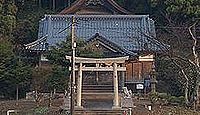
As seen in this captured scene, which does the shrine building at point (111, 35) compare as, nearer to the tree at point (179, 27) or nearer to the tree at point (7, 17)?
the tree at point (179, 27)

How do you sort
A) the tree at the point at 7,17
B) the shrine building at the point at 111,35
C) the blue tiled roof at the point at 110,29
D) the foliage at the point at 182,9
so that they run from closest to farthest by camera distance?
the shrine building at the point at 111,35 → the blue tiled roof at the point at 110,29 → the foliage at the point at 182,9 → the tree at the point at 7,17

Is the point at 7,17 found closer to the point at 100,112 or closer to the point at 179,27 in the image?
the point at 179,27

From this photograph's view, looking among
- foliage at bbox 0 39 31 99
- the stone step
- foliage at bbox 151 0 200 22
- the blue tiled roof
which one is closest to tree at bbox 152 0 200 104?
foliage at bbox 151 0 200 22

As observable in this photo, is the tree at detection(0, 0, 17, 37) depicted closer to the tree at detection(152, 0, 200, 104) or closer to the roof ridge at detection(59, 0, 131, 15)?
the roof ridge at detection(59, 0, 131, 15)

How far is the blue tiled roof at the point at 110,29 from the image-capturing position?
32.7 metres

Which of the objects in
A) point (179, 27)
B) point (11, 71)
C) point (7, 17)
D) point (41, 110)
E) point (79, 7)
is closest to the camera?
point (41, 110)

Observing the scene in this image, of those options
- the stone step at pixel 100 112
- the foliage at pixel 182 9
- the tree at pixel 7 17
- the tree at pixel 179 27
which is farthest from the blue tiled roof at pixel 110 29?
the stone step at pixel 100 112

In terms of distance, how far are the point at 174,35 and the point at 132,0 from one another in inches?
404

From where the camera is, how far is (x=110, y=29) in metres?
35.0

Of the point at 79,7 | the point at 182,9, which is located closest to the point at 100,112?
the point at 182,9

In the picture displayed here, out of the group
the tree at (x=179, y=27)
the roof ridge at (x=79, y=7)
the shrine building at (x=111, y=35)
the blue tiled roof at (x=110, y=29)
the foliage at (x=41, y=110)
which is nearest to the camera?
the foliage at (x=41, y=110)

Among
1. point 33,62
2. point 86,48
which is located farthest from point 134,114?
point 33,62

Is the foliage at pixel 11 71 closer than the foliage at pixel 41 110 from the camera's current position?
No

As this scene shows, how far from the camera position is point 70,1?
4597 centimetres
